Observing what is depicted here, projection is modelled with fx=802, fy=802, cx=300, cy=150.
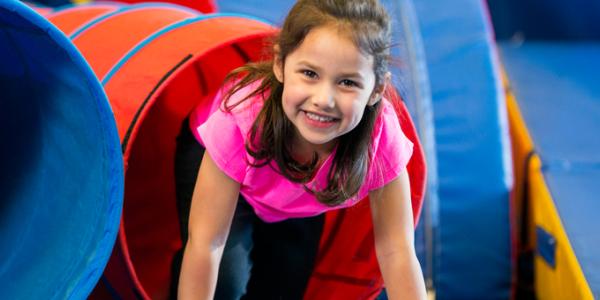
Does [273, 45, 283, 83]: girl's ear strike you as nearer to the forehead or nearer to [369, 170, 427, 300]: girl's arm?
the forehead

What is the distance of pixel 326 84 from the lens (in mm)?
1143

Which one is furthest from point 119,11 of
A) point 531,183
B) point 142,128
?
point 531,183

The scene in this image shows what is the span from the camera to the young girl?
1148mm

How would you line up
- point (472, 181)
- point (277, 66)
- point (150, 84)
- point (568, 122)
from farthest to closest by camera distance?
1. point (568, 122)
2. point (472, 181)
3. point (150, 84)
4. point (277, 66)

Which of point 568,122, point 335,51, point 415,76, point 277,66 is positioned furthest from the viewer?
point 568,122

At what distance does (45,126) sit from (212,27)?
360 millimetres

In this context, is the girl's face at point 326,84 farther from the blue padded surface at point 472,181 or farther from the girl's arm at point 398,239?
the blue padded surface at point 472,181

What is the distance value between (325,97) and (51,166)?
0.60m

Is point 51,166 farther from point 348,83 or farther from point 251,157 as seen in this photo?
point 348,83

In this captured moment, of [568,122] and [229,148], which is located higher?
[229,148]

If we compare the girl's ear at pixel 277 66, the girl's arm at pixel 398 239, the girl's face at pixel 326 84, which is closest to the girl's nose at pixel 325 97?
the girl's face at pixel 326 84

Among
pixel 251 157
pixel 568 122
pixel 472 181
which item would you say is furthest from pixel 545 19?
pixel 251 157

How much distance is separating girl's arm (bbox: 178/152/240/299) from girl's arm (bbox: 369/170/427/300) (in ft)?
0.80

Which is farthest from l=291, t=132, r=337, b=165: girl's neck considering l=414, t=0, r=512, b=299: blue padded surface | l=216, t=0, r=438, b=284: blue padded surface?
l=414, t=0, r=512, b=299: blue padded surface
